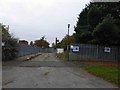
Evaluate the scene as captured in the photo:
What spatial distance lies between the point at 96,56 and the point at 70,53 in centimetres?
419

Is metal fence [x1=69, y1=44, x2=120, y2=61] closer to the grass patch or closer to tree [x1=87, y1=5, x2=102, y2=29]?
tree [x1=87, y1=5, x2=102, y2=29]

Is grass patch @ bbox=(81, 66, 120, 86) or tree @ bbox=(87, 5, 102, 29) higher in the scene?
tree @ bbox=(87, 5, 102, 29)

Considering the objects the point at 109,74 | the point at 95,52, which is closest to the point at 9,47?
the point at 95,52

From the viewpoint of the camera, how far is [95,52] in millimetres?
48781

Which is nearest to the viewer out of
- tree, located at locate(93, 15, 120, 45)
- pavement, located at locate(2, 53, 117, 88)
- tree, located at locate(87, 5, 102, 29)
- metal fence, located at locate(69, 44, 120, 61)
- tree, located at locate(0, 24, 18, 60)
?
pavement, located at locate(2, 53, 117, 88)

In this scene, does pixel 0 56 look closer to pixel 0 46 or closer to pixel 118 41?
pixel 0 46

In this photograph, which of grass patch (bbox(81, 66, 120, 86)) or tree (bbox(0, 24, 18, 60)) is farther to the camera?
tree (bbox(0, 24, 18, 60))

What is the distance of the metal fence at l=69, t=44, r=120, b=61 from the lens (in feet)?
159

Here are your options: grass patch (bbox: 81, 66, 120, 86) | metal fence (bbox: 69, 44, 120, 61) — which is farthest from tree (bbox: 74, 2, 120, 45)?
grass patch (bbox: 81, 66, 120, 86)

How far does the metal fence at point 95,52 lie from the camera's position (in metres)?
48.3

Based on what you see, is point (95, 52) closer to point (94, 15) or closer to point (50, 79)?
point (94, 15)

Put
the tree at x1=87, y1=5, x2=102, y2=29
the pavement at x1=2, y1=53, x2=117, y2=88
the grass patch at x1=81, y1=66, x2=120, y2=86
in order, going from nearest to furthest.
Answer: the pavement at x1=2, y1=53, x2=117, y2=88, the grass patch at x1=81, y1=66, x2=120, y2=86, the tree at x1=87, y1=5, x2=102, y2=29

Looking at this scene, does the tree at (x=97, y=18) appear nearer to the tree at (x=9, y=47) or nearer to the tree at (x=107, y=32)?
the tree at (x=107, y=32)

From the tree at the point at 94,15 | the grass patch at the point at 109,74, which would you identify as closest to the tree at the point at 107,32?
the tree at the point at 94,15
